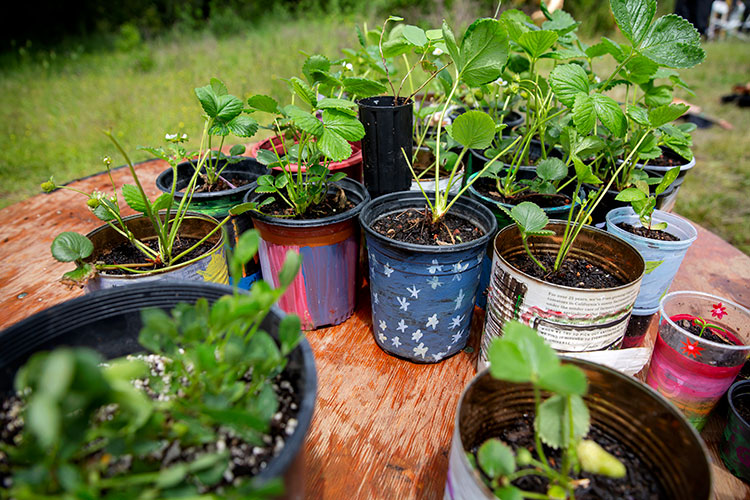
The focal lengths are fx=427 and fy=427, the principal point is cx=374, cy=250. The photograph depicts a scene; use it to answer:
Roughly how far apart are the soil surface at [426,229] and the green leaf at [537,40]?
1.39 ft

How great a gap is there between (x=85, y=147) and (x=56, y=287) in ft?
9.21

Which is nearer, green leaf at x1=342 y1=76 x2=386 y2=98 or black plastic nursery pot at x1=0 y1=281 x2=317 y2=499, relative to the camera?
black plastic nursery pot at x1=0 y1=281 x2=317 y2=499

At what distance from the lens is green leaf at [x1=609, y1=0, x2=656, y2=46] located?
34.0 inches

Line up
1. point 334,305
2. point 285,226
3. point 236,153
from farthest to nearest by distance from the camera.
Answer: point 236,153 → point 334,305 → point 285,226

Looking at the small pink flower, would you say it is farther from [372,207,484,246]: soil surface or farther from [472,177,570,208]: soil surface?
[372,207,484,246]: soil surface

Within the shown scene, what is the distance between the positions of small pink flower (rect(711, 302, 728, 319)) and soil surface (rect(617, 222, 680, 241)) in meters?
0.18

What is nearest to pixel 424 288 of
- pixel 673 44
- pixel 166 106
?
pixel 673 44

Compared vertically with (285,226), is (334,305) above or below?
below

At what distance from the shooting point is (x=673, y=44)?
33.5 inches

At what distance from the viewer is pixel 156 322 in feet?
1.40

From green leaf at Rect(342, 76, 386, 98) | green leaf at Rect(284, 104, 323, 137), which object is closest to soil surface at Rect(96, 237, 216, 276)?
green leaf at Rect(284, 104, 323, 137)

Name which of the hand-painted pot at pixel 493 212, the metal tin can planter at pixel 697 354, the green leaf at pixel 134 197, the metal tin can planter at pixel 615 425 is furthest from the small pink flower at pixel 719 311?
the green leaf at pixel 134 197

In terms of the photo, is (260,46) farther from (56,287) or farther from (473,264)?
(473,264)

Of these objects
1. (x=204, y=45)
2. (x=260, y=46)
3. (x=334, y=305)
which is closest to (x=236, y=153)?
(x=334, y=305)
